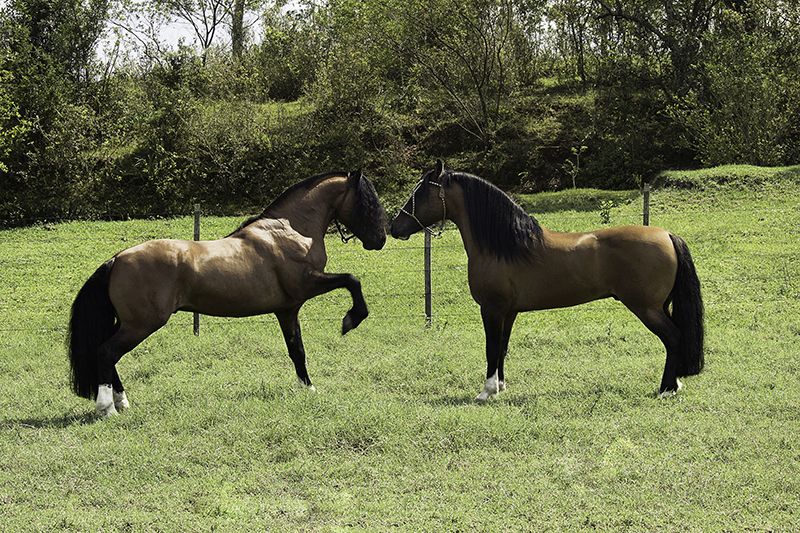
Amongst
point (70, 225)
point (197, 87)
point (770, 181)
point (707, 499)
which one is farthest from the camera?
point (197, 87)

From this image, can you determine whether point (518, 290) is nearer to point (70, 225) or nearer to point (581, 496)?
point (581, 496)

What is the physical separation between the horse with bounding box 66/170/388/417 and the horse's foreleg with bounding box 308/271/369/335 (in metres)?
0.01

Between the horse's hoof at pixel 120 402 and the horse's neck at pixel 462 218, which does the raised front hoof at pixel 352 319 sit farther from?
the horse's hoof at pixel 120 402

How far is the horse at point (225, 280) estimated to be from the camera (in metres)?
6.08

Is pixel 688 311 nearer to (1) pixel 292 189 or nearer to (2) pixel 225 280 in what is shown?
(1) pixel 292 189

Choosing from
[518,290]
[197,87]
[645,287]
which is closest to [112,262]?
[518,290]

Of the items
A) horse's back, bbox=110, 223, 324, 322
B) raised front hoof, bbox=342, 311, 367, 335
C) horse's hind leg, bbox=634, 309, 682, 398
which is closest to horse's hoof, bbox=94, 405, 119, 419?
horse's back, bbox=110, 223, 324, 322

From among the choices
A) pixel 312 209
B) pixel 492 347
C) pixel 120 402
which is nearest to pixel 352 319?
pixel 312 209

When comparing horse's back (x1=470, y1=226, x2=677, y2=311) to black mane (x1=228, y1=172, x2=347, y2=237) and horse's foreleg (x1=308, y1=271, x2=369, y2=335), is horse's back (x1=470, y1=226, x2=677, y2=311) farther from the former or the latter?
black mane (x1=228, y1=172, x2=347, y2=237)

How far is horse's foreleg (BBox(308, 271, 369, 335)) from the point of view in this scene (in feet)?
21.3

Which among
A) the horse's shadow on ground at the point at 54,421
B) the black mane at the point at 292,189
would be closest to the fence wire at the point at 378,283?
the black mane at the point at 292,189

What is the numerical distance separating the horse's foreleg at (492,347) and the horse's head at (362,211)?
1.39 m

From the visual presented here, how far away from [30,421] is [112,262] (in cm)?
171

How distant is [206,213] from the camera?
21.1 metres
